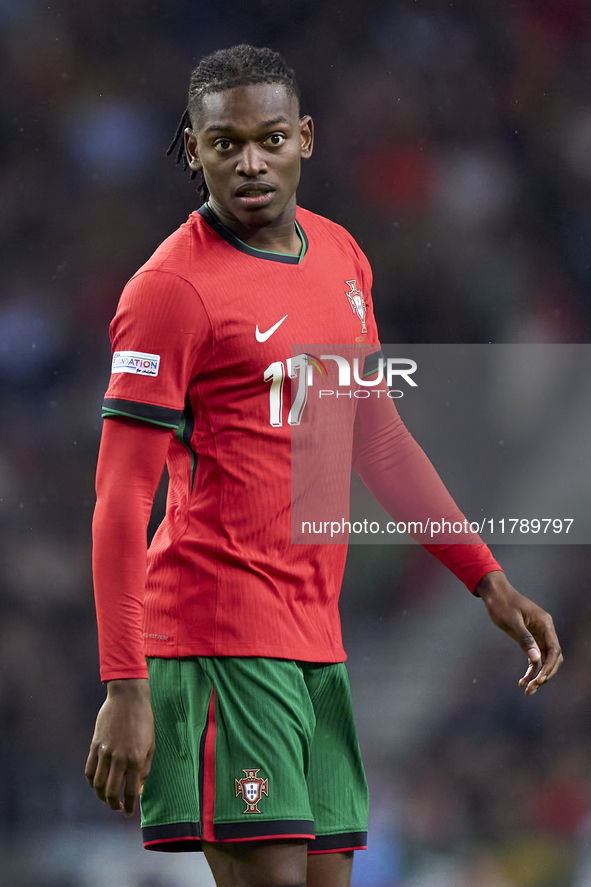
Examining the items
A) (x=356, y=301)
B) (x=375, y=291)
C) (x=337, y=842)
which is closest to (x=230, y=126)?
(x=356, y=301)

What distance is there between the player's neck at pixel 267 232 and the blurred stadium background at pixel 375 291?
1.46 m

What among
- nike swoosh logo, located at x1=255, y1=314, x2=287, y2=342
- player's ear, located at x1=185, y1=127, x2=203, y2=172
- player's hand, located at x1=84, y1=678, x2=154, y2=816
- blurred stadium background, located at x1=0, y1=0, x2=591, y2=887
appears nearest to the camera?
player's hand, located at x1=84, y1=678, x2=154, y2=816

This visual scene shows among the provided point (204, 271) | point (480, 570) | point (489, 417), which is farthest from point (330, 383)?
point (489, 417)

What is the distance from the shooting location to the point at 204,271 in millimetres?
1614

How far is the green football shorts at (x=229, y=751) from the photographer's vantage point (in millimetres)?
1552

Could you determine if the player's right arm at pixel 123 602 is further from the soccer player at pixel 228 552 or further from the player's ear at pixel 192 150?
the player's ear at pixel 192 150

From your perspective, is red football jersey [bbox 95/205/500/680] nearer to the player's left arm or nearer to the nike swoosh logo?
the nike swoosh logo

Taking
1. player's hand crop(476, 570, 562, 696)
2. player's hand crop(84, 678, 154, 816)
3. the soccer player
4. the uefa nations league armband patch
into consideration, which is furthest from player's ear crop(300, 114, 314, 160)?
player's hand crop(84, 678, 154, 816)

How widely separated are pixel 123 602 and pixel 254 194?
22.3 inches

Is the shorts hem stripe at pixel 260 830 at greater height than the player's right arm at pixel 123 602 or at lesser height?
lesser

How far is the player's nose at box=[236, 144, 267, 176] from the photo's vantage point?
165 centimetres

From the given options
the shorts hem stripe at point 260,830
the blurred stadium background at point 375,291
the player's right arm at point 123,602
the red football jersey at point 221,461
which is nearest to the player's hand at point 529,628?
the red football jersey at point 221,461

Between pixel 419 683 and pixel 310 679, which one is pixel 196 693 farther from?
pixel 419 683

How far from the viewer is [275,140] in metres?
1.69
